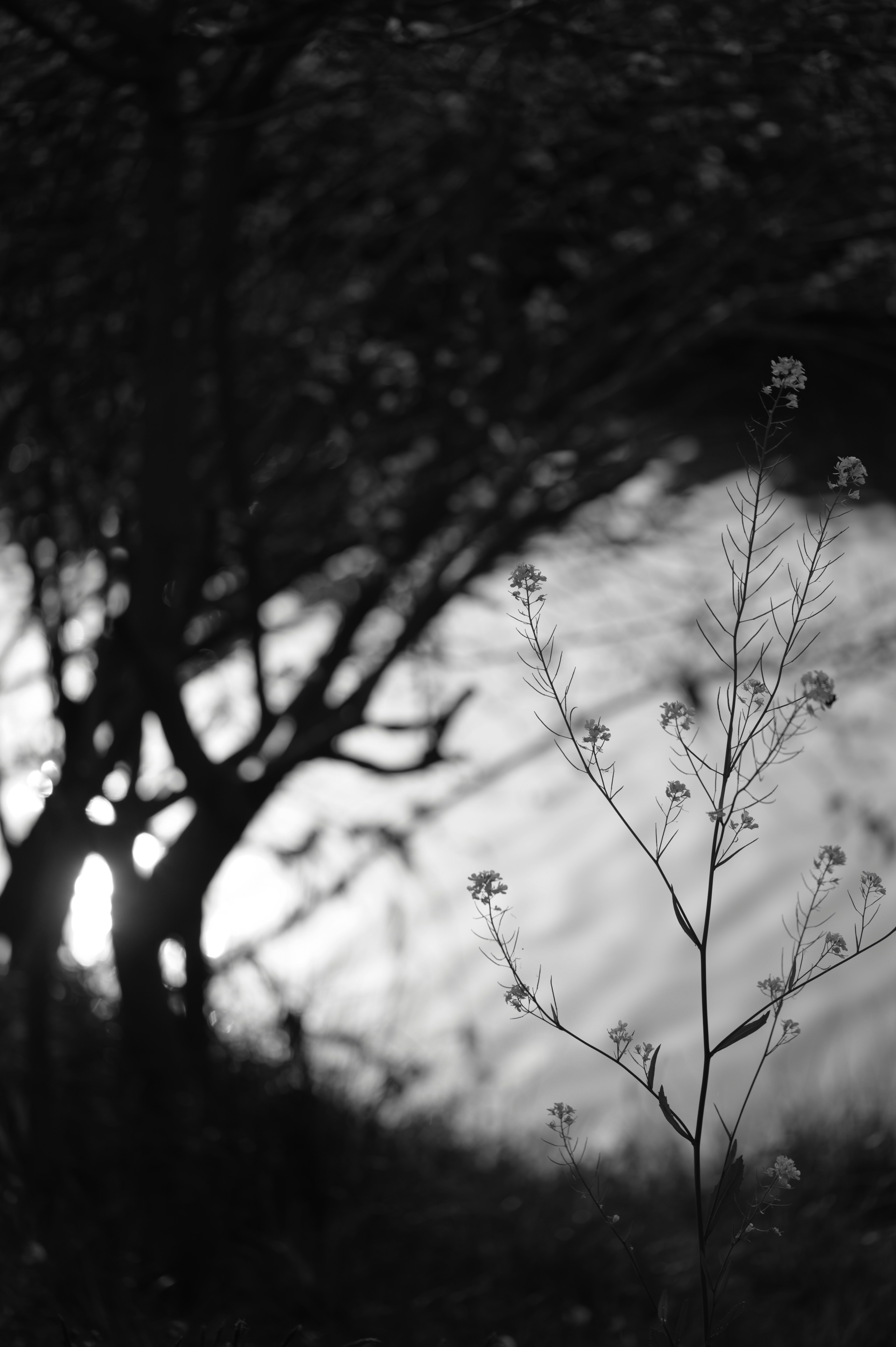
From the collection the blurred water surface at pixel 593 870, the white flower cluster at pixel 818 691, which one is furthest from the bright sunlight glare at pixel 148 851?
the white flower cluster at pixel 818 691

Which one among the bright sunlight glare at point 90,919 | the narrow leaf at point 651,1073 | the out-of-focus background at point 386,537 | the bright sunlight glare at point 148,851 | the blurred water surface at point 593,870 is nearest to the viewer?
the narrow leaf at point 651,1073

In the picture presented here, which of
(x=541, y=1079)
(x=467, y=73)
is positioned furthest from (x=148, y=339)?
(x=541, y=1079)

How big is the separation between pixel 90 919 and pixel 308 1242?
6.02ft

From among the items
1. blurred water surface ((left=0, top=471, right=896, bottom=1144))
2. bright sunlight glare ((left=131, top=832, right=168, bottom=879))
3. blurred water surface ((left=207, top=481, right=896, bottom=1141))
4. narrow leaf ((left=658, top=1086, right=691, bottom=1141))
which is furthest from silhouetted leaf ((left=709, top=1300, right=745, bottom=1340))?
blurred water surface ((left=207, top=481, right=896, bottom=1141))

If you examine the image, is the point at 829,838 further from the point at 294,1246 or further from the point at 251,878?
the point at 294,1246

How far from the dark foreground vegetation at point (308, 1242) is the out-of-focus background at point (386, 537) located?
0.06 ft

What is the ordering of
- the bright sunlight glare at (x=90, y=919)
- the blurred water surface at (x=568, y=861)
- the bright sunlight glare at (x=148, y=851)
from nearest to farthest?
the bright sunlight glare at (x=148, y=851), the bright sunlight glare at (x=90, y=919), the blurred water surface at (x=568, y=861)

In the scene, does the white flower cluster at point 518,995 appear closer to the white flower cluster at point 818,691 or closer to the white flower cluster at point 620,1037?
the white flower cluster at point 620,1037

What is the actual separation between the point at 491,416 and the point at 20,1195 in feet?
6.84

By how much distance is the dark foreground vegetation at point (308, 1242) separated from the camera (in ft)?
7.34

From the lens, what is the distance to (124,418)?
3529 mm

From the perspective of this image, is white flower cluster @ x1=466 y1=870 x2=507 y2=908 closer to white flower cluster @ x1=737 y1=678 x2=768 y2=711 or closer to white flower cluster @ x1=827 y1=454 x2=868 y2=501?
white flower cluster @ x1=737 y1=678 x2=768 y2=711

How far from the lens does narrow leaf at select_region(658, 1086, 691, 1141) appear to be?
3.59ft

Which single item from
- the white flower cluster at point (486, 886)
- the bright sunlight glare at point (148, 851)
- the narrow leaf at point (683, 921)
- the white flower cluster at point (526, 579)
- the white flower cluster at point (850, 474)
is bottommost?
the narrow leaf at point (683, 921)
